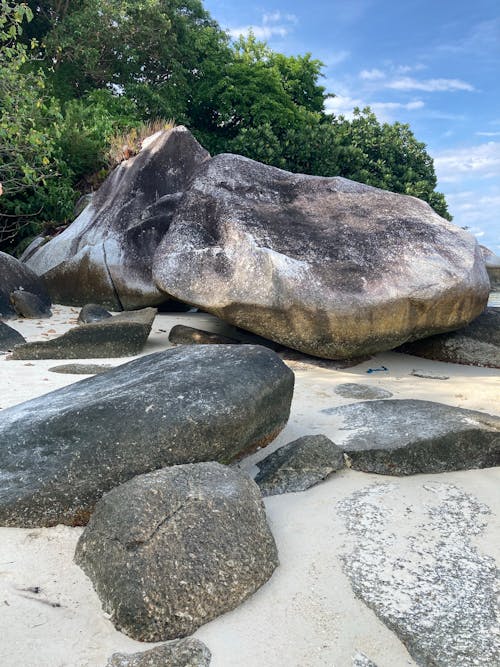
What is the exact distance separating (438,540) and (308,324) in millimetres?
3841

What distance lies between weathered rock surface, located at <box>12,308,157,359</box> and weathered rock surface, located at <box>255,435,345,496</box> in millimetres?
3568

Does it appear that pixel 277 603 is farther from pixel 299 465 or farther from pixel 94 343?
pixel 94 343

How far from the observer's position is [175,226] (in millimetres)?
7555

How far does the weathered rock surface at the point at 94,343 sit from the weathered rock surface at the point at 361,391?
2487 mm

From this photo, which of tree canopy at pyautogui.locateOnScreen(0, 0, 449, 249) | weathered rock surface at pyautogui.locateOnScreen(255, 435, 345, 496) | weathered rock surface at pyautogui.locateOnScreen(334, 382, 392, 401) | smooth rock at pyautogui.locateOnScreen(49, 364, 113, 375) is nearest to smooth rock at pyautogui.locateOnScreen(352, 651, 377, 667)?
weathered rock surface at pyautogui.locateOnScreen(255, 435, 345, 496)

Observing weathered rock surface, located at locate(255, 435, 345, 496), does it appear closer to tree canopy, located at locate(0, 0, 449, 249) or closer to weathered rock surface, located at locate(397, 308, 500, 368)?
weathered rock surface, located at locate(397, 308, 500, 368)

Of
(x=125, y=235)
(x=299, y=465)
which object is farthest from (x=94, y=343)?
(x=299, y=465)

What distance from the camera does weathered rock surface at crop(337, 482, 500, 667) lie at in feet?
7.33

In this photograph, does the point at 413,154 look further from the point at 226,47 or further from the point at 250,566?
the point at 250,566

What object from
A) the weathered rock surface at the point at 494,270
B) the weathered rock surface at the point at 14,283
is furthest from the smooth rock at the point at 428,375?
the weathered rock surface at the point at 494,270

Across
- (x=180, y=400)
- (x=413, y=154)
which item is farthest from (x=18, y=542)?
(x=413, y=154)

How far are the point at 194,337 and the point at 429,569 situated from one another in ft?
17.4

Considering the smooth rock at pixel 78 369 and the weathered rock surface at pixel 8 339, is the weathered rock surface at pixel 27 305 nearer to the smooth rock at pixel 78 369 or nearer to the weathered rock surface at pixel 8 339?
the weathered rock surface at pixel 8 339

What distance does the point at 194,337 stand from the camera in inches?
301
